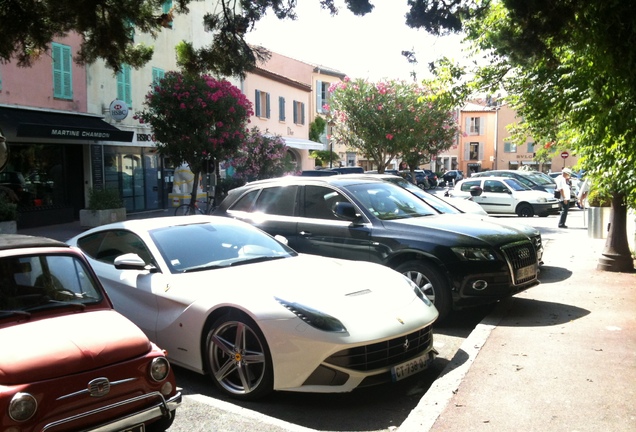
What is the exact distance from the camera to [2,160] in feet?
30.0

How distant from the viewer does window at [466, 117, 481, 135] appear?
80500 mm

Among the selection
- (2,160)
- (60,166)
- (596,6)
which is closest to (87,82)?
(60,166)

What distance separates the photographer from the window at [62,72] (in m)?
19.6

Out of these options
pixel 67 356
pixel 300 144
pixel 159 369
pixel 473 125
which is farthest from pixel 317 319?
pixel 473 125

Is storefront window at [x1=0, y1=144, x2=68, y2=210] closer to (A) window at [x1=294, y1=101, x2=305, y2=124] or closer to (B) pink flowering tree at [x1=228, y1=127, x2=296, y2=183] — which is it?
(B) pink flowering tree at [x1=228, y1=127, x2=296, y2=183]

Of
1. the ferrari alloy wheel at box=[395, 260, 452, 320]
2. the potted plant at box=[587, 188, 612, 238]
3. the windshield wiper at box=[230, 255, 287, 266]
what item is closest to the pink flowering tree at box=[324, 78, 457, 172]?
the potted plant at box=[587, 188, 612, 238]

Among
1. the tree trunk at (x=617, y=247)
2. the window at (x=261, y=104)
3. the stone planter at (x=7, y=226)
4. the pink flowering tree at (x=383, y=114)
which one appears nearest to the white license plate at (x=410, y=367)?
the tree trunk at (x=617, y=247)

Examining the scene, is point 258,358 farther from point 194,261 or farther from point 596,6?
point 596,6

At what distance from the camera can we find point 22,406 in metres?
3.15

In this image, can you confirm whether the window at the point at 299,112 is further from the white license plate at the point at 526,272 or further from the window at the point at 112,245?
the window at the point at 112,245

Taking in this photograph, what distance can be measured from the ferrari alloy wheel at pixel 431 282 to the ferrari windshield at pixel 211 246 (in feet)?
5.35

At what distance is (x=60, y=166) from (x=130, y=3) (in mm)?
13188

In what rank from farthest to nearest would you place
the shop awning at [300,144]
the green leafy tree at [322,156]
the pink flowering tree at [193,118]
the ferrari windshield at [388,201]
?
the green leafy tree at [322,156]
the shop awning at [300,144]
the pink flowering tree at [193,118]
the ferrari windshield at [388,201]

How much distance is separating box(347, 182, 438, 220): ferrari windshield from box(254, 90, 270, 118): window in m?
26.4
